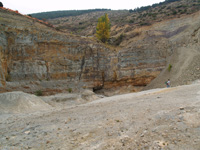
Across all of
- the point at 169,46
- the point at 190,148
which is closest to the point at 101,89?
the point at 169,46

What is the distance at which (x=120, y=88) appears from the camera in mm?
25312

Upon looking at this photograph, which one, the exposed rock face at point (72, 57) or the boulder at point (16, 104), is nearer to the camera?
the boulder at point (16, 104)

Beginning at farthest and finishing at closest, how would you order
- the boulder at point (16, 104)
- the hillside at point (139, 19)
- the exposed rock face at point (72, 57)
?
1. the hillside at point (139, 19)
2. the exposed rock face at point (72, 57)
3. the boulder at point (16, 104)

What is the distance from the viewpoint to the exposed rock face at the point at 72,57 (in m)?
21.4

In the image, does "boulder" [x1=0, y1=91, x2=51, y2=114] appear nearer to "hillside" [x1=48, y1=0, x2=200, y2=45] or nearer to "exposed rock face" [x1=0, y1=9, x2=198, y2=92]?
"exposed rock face" [x1=0, y1=9, x2=198, y2=92]

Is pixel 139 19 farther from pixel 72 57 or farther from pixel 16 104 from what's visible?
pixel 16 104

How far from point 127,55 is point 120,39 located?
31.4ft

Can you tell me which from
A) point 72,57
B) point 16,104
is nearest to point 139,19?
point 72,57

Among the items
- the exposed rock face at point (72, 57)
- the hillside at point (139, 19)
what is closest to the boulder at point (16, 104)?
the exposed rock face at point (72, 57)

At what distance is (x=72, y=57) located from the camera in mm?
24625

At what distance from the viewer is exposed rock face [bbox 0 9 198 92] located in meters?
21.4

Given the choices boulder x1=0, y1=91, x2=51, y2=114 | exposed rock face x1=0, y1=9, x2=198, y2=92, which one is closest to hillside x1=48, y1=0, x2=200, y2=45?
exposed rock face x1=0, y1=9, x2=198, y2=92

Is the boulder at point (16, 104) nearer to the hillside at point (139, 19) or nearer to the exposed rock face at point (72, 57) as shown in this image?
the exposed rock face at point (72, 57)

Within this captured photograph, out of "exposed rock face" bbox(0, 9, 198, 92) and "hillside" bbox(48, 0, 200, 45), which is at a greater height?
"hillside" bbox(48, 0, 200, 45)
